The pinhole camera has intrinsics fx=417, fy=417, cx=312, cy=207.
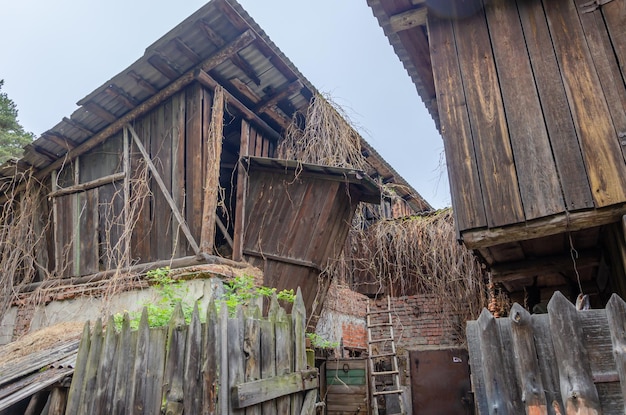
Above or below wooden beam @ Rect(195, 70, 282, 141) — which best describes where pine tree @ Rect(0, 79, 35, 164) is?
above

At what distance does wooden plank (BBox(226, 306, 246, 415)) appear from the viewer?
9.18 ft

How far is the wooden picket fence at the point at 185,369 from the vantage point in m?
2.78

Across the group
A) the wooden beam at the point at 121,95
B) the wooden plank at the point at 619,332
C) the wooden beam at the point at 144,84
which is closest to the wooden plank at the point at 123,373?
the wooden plank at the point at 619,332

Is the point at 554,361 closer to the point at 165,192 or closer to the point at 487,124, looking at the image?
the point at 487,124

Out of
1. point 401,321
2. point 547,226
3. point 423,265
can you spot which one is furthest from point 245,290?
point 401,321

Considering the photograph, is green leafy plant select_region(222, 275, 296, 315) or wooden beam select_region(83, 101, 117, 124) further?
wooden beam select_region(83, 101, 117, 124)

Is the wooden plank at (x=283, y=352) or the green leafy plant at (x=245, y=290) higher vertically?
the green leafy plant at (x=245, y=290)

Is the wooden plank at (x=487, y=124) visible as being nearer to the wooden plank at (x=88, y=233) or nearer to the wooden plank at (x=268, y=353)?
the wooden plank at (x=268, y=353)

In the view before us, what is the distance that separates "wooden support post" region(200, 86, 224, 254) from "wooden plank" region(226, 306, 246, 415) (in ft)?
8.63

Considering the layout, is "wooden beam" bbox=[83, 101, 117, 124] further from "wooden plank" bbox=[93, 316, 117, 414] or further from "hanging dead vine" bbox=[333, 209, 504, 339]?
"hanging dead vine" bbox=[333, 209, 504, 339]

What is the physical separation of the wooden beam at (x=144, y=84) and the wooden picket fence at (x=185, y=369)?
12.8ft

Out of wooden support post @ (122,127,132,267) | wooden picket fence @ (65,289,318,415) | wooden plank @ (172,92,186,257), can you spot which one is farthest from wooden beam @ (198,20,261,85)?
wooden picket fence @ (65,289,318,415)

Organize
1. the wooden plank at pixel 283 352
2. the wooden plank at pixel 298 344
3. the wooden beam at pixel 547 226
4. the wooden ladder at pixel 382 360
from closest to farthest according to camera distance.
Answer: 1. the wooden beam at pixel 547 226
2. the wooden plank at pixel 283 352
3. the wooden plank at pixel 298 344
4. the wooden ladder at pixel 382 360

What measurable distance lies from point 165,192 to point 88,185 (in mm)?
1812
